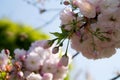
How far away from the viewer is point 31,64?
2109mm

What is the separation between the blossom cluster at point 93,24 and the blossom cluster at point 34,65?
1.04ft

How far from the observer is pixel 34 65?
6.97 feet

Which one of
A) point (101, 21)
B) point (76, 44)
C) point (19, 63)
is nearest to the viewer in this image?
point (101, 21)

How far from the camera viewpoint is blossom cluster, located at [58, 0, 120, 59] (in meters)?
1.71

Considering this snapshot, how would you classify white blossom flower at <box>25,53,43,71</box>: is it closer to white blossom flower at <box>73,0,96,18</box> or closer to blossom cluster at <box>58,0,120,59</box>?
blossom cluster at <box>58,0,120,59</box>

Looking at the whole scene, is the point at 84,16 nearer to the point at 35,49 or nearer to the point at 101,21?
the point at 101,21

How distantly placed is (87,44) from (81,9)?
17 cm

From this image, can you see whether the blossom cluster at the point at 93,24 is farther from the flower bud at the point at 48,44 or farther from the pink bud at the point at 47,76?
the pink bud at the point at 47,76

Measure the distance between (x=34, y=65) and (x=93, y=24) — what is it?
1.73 ft

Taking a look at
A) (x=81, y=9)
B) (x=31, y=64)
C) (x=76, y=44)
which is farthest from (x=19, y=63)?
(x=81, y=9)

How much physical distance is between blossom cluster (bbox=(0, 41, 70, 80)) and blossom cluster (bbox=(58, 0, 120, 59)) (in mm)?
316

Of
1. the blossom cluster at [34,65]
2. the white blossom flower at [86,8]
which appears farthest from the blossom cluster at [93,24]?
the blossom cluster at [34,65]

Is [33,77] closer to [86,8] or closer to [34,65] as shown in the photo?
[34,65]

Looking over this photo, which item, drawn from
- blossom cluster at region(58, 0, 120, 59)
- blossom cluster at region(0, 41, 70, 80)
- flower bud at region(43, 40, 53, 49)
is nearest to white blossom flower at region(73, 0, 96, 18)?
blossom cluster at region(58, 0, 120, 59)
